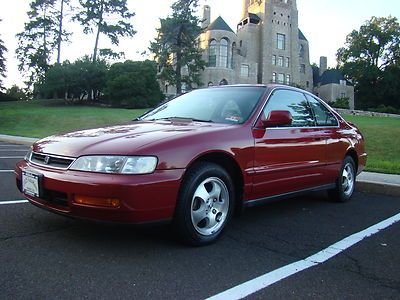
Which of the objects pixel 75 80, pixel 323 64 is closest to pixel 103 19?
pixel 75 80

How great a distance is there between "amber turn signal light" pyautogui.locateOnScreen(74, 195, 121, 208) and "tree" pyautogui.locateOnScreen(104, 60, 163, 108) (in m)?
42.9

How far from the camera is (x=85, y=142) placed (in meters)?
3.63

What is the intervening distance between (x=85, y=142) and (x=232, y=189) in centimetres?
145

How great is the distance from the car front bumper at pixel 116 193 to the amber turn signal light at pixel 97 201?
2cm

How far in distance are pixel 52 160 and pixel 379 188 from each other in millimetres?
5292

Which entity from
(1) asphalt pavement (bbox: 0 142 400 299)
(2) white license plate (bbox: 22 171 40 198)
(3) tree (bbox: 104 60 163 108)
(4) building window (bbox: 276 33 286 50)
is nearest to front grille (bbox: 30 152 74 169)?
(2) white license plate (bbox: 22 171 40 198)

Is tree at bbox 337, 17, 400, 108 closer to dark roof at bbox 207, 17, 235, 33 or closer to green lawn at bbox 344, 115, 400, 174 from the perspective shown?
dark roof at bbox 207, 17, 235, 33

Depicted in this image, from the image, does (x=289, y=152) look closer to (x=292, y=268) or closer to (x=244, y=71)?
(x=292, y=268)

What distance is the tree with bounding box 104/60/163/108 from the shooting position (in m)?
45.5

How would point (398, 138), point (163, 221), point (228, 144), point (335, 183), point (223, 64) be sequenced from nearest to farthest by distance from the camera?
point (163, 221) → point (228, 144) → point (335, 183) → point (398, 138) → point (223, 64)

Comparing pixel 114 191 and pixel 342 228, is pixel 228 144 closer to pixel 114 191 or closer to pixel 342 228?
pixel 114 191

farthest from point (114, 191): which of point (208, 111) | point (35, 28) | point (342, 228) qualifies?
point (35, 28)

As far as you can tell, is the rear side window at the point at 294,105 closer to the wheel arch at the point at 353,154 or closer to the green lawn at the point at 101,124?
the wheel arch at the point at 353,154

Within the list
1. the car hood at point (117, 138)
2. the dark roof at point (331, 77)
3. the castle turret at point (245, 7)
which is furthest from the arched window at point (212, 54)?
the car hood at point (117, 138)
